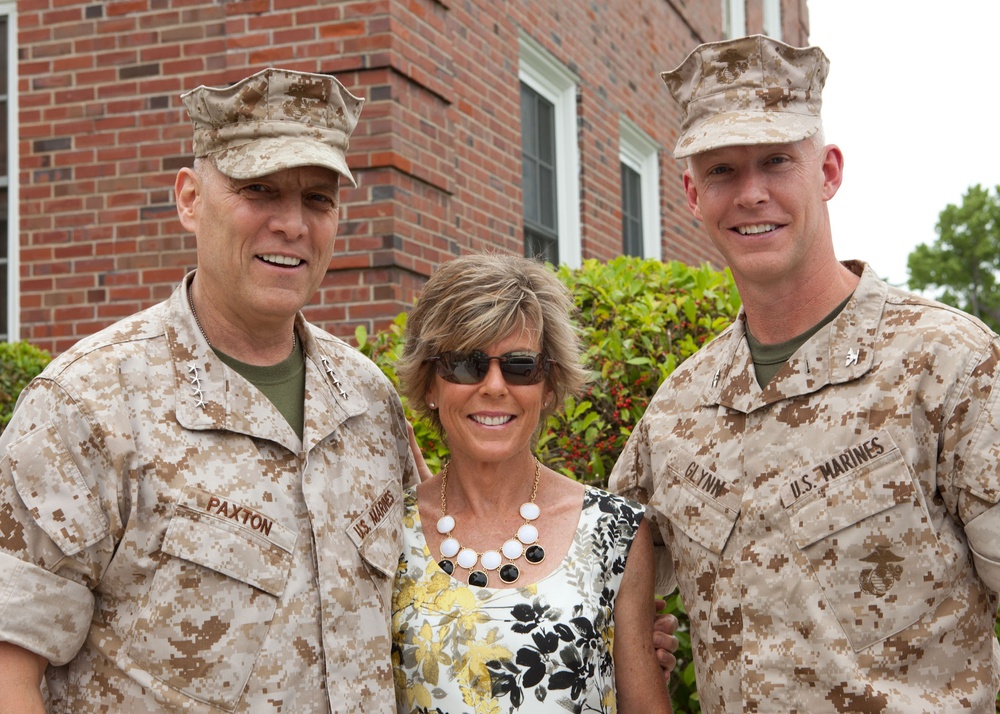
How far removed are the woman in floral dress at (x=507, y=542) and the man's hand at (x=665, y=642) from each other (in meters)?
0.03

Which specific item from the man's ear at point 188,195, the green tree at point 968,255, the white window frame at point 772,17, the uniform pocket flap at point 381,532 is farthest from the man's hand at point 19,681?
the green tree at point 968,255

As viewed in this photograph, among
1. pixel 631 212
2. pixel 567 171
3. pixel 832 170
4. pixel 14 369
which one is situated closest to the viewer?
pixel 832 170

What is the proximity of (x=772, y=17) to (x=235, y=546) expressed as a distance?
14.1 meters

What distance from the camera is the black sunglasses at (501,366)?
9.43 ft

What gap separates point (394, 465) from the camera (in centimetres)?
292

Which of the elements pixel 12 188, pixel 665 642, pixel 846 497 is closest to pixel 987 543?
pixel 846 497

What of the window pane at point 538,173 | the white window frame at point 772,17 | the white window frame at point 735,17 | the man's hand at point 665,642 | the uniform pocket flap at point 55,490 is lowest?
the man's hand at point 665,642

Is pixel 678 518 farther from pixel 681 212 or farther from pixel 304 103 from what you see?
pixel 681 212

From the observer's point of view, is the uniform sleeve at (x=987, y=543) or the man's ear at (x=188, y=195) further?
the man's ear at (x=188, y=195)

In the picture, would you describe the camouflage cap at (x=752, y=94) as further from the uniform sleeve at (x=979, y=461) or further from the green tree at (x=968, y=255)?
the green tree at (x=968, y=255)

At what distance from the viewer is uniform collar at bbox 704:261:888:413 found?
2.47 meters

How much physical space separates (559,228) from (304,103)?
616 cm

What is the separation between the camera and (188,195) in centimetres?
262

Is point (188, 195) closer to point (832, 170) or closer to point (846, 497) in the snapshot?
point (832, 170)
